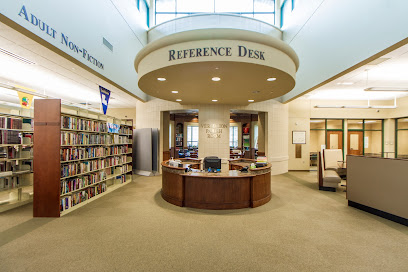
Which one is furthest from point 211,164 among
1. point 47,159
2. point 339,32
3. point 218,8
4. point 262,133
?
point 218,8

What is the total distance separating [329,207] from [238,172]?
251 cm

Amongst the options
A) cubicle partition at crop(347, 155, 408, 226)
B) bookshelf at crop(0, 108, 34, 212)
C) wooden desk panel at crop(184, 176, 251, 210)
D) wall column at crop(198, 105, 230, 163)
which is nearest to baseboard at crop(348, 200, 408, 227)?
cubicle partition at crop(347, 155, 408, 226)

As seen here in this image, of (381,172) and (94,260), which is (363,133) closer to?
(381,172)

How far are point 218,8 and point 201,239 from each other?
378 inches

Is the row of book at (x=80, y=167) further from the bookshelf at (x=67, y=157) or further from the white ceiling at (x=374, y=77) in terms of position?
the white ceiling at (x=374, y=77)

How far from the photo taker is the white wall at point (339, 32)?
12.3 feet

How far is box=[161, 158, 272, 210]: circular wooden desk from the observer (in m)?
5.07

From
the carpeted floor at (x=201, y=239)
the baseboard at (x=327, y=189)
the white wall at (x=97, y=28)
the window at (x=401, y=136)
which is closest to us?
the carpeted floor at (x=201, y=239)

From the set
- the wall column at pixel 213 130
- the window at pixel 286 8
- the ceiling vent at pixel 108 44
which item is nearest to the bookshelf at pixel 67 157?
the ceiling vent at pixel 108 44

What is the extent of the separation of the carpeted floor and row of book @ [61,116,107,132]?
207cm

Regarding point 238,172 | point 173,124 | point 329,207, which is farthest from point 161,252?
point 173,124

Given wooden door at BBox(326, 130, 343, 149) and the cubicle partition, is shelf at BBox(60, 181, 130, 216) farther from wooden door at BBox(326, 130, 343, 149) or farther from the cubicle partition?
wooden door at BBox(326, 130, 343, 149)

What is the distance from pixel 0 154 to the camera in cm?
489

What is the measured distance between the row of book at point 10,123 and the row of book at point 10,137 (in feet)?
0.40
